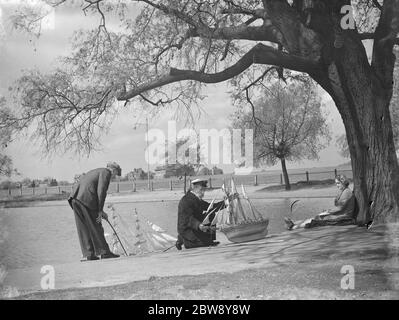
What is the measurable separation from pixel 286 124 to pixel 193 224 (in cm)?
191

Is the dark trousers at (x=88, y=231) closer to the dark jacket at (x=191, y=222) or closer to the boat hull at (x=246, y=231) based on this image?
the dark jacket at (x=191, y=222)

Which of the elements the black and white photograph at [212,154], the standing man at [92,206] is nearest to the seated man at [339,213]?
the black and white photograph at [212,154]

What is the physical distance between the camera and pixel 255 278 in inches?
231

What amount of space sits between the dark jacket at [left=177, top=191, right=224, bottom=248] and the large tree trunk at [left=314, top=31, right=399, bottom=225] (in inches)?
81.3

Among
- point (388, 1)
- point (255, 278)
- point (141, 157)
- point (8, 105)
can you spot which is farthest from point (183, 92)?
point (388, 1)

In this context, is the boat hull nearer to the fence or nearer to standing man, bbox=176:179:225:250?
standing man, bbox=176:179:225:250

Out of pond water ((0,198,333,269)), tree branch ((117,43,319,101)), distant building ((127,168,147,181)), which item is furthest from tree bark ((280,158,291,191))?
distant building ((127,168,147,181))

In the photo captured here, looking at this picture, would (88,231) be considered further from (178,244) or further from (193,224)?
(193,224)

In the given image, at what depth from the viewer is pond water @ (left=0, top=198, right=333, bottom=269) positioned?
6672 mm

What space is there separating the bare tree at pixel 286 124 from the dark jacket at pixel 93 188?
178 cm

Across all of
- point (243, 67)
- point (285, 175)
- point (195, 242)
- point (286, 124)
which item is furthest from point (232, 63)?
point (195, 242)

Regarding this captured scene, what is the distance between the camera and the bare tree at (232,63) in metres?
7.11

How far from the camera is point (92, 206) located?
690 cm
